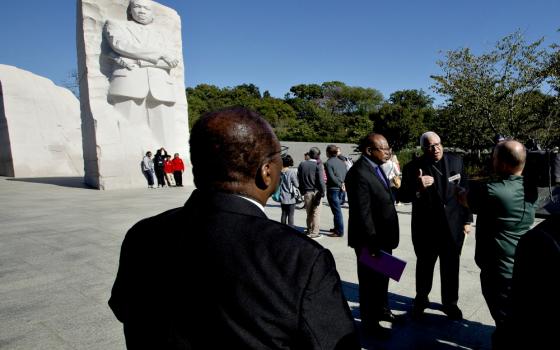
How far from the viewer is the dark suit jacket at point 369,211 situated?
2811 mm

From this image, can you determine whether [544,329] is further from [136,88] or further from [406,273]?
[136,88]

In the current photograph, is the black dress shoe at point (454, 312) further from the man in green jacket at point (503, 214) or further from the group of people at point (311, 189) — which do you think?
the group of people at point (311, 189)

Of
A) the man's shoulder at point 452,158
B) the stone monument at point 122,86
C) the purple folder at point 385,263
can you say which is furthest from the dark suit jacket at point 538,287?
the stone monument at point 122,86

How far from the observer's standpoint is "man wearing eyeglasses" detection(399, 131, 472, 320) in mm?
3100

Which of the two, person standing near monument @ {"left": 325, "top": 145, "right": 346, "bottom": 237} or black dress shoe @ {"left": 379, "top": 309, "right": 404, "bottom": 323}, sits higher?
person standing near monument @ {"left": 325, "top": 145, "right": 346, "bottom": 237}

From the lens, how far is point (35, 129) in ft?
64.3

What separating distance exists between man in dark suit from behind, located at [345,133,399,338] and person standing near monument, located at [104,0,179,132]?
1276cm

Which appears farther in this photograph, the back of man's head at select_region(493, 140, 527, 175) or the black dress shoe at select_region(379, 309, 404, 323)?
the black dress shoe at select_region(379, 309, 404, 323)

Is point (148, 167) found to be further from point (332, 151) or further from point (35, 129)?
point (35, 129)

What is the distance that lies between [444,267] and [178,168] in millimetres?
12205

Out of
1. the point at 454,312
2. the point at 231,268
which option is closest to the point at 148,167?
the point at 454,312

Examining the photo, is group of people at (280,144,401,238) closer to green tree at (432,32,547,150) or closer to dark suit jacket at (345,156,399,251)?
dark suit jacket at (345,156,399,251)

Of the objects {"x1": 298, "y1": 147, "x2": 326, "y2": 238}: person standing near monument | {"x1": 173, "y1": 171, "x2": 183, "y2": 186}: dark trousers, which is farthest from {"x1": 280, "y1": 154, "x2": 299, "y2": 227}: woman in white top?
{"x1": 173, "y1": 171, "x2": 183, "y2": 186}: dark trousers

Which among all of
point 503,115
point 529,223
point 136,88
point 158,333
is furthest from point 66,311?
point 503,115
